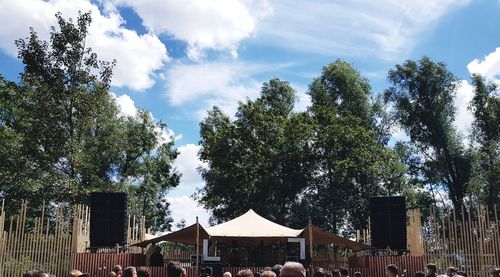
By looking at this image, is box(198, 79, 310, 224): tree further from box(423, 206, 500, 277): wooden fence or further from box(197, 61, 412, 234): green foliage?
box(423, 206, 500, 277): wooden fence

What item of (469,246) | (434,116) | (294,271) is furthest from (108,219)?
(434,116)

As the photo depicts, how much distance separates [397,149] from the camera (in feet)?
107

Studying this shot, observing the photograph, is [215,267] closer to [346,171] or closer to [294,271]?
[294,271]

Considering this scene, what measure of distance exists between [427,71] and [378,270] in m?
19.8

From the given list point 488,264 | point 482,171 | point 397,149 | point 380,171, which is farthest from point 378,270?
point 397,149

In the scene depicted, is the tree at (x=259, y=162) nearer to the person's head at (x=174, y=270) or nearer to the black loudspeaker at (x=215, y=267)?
the black loudspeaker at (x=215, y=267)

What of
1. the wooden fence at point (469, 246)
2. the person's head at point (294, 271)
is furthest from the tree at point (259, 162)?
the person's head at point (294, 271)

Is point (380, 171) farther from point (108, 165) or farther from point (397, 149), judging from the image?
point (108, 165)

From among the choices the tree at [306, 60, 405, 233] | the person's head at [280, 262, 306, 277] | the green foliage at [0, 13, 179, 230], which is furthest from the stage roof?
the tree at [306, 60, 405, 233]

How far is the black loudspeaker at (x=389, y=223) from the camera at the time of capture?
44.8 feet

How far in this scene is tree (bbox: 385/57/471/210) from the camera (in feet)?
97.9

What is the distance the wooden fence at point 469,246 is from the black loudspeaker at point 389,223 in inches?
33.6

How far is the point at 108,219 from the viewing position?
1346 cm

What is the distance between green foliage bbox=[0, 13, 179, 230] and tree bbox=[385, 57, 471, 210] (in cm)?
1430
